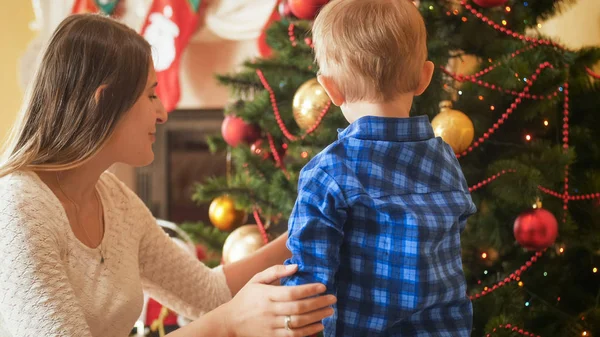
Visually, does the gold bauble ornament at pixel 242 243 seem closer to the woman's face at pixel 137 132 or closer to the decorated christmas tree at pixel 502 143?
the decorated christmas tree at pixel 502 143

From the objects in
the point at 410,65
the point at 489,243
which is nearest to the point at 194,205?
the point at 489,243

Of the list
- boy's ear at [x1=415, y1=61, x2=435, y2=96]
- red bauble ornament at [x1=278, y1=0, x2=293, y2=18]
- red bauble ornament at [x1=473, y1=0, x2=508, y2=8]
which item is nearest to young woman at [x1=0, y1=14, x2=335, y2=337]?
boy's ear at [x1=415, y1=61, x2=435, y2=96]

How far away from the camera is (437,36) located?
4.85ft

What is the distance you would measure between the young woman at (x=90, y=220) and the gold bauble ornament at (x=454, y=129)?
1.28 feet

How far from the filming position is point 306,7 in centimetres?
145

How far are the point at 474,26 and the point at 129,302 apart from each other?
36.5 inches

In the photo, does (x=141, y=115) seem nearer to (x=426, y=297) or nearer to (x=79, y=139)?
(x=79, y=139)

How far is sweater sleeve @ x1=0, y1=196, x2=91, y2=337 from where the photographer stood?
1.00m

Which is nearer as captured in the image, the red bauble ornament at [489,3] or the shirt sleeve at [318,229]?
the shirt sleeve at [318,229]

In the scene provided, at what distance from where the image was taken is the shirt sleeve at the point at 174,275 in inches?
52.1

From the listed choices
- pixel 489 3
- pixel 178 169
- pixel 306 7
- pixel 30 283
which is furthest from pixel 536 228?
pixel 178 169

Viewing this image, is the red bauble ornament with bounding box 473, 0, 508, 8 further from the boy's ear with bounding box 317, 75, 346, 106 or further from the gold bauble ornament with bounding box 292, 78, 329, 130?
the boy's ear with bounding box 317, 75, 346, 106

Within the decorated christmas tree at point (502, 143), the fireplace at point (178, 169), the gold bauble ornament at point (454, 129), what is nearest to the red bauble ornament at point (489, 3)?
the decorated christmas tree at point (502, 143)

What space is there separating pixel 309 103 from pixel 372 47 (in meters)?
0.57
